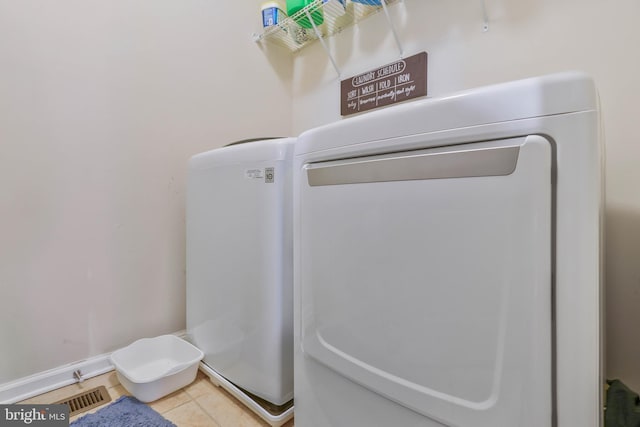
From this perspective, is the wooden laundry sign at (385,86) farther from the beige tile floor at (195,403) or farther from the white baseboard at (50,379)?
the white baseboard at (50,379)

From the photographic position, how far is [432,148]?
0.51 metres

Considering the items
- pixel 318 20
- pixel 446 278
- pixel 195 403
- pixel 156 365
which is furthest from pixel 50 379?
pixel 318 20

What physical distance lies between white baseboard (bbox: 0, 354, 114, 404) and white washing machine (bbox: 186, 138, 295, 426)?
400 millimetres

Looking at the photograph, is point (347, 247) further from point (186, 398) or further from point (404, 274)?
point (186, 398)

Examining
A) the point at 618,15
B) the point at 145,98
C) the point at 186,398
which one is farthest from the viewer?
the point at 145,98

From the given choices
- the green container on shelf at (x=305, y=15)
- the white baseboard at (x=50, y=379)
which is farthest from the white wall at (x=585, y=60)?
the white baseboard at (x=50, y=379)

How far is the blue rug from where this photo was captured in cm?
86

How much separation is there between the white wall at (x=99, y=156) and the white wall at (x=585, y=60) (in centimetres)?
91

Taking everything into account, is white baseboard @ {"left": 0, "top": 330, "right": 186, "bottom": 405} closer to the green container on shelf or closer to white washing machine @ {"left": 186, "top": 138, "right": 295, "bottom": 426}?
white washing machine @ {"left": 186, "top": 138, "right": 295, "bottom": 426}

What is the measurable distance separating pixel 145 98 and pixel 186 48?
0.99 feet

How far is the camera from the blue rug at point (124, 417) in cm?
86

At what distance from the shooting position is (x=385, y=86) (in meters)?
1.24

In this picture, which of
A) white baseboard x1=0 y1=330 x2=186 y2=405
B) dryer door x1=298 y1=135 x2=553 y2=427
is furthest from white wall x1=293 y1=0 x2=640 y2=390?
white baseboard x1=0 y1=330 x2=186 y2=405

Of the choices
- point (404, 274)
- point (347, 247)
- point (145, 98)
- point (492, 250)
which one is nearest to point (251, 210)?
point (347, 247)
